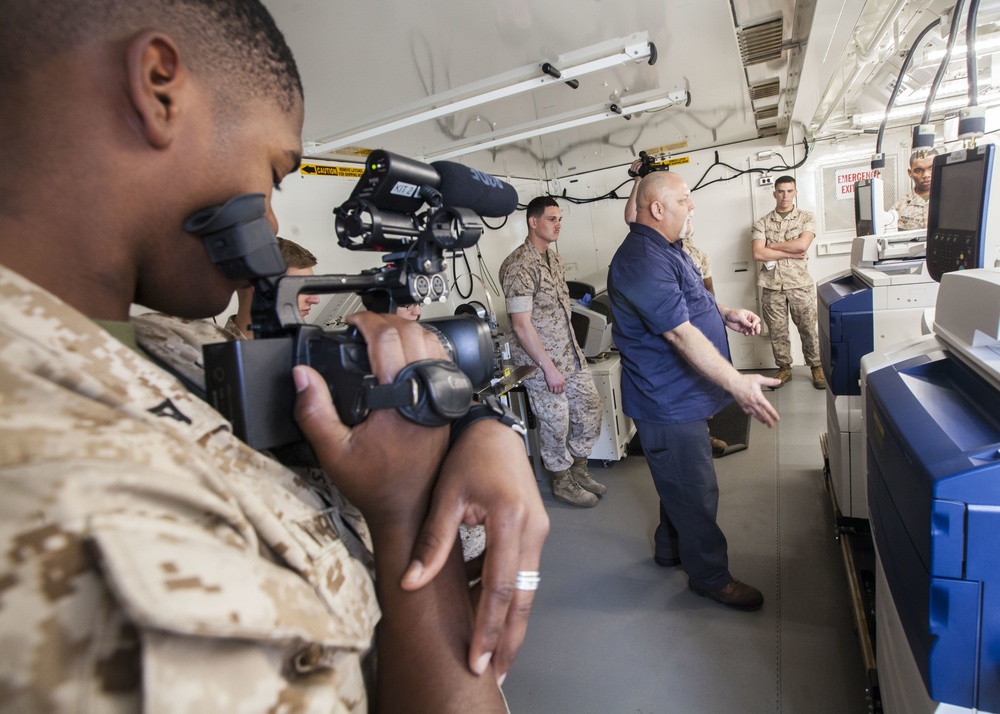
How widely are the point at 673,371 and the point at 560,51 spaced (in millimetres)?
1638

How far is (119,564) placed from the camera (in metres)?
0.29

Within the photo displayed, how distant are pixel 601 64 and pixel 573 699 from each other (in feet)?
8.50

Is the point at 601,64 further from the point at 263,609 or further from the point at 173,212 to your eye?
the point at 263,609

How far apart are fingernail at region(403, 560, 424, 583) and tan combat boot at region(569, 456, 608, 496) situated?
3268 millimetres

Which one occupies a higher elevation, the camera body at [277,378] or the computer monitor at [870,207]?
the camera body at [277,378]

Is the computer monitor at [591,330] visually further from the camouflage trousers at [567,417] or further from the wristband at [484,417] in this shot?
the wristband at [484,417]

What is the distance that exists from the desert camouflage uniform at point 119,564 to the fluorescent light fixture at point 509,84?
2.15 m

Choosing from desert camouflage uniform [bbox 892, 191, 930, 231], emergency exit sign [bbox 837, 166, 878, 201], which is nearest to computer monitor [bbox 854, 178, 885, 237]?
desert camouflage uniform [bbox 892, 191, 930, 231]

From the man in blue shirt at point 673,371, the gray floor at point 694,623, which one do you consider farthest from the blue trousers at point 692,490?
the gray floor at point 694,623

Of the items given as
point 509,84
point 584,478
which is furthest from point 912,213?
point 509,84

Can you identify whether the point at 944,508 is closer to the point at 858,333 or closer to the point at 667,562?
the point at 858,333

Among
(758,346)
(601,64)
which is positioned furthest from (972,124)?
(758,346)

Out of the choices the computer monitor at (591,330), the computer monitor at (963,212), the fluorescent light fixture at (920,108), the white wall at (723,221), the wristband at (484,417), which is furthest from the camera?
the white wall at (723,221)

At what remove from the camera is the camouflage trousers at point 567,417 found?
371 centimetres
